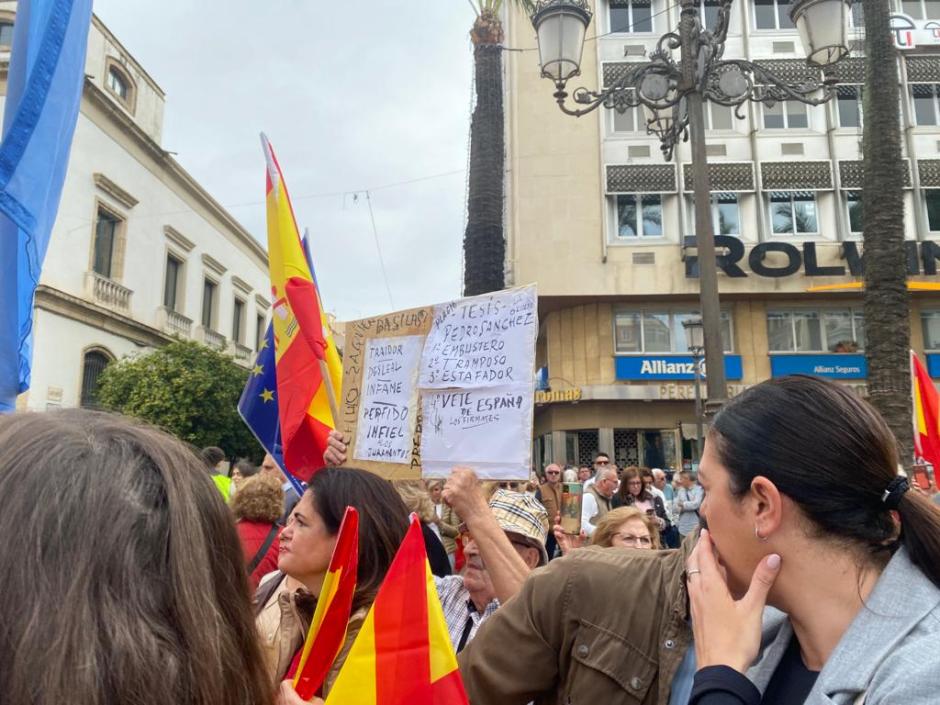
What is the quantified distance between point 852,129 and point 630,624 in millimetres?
27422

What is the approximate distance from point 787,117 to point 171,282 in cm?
2337

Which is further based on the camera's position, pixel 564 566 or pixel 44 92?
pixel 44 92

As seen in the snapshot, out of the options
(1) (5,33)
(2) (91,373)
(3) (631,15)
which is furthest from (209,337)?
(3) (631,15)

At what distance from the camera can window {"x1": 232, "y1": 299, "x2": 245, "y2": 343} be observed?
34.9 metres

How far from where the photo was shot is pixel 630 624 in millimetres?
1649

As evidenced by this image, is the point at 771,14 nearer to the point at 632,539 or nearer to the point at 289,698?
the point at 632,539

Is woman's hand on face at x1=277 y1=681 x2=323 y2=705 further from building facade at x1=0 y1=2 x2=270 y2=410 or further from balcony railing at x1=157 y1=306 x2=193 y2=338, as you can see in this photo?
balcony railing at x1=157 y1=306 x2=193 y2=338

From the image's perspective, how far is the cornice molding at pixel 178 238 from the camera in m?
27.9

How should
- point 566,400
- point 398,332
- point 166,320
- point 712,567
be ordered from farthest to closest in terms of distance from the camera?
point 166,320
point 566,400
point 398,332
point 712,567

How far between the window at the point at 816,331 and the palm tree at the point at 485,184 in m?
17.8

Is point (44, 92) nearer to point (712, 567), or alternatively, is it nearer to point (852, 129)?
point (712, 567)

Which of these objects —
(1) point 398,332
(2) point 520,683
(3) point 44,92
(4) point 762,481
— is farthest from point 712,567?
(3) point 44,92

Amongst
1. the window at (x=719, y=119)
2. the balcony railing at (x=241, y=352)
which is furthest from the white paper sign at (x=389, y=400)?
the balcony railing at (x=241, y=352)

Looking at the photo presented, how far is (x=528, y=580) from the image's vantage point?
1766mm
